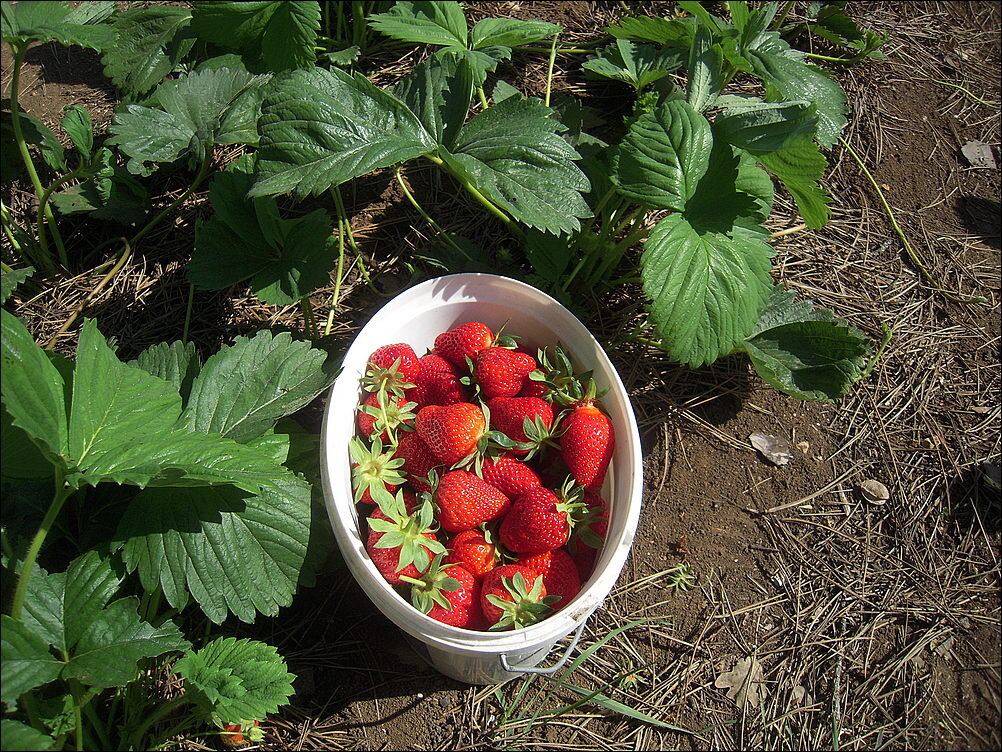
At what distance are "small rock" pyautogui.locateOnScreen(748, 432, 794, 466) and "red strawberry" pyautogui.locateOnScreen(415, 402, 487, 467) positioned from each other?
80 centimetres

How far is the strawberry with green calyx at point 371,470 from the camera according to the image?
49.0 inches

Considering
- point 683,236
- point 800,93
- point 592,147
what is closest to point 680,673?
point 683,236

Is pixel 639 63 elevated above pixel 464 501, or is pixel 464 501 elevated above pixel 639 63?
pixel 639 63

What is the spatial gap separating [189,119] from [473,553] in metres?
1.20

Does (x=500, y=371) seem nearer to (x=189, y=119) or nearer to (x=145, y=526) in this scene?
(x=145, y=526)

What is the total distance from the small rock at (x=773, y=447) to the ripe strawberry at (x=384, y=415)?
0.89 m

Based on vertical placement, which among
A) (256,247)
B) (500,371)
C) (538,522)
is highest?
(256,247)

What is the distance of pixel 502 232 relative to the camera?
192 centimetres

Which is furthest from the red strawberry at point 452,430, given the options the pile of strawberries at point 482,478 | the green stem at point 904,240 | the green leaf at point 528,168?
the green stem at point 904,240

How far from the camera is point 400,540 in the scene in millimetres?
1150

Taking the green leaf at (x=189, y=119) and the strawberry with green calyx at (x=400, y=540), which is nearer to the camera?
the strawberry with green calyx at (x=400, y=540)

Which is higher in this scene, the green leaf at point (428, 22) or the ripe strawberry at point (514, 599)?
the green leaf at point (428, 22)

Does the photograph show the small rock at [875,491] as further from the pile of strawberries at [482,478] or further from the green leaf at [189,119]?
the green leaf at [189,119]

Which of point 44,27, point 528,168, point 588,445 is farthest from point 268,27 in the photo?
point 588,445
